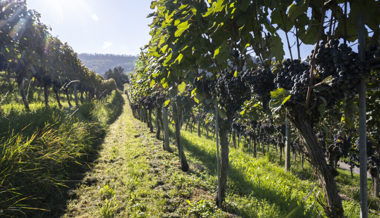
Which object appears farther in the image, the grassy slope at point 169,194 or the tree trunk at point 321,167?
the grassy slope at point 169,194

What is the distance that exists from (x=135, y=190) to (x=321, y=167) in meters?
4.61

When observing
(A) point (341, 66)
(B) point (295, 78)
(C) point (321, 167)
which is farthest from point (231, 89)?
(A) point (341, 66)

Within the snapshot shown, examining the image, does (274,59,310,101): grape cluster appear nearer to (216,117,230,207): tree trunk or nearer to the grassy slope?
(216,117,230,207): tree trunk

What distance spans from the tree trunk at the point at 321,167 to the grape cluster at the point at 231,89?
3.93 ft

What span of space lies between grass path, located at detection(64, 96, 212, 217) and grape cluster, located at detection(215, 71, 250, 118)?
2.73 metres

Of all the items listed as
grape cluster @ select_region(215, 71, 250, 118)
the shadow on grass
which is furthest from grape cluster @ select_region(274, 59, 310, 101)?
the shadow on grass

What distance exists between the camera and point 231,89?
8.71 ft

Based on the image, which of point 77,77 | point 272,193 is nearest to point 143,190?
point 272,193

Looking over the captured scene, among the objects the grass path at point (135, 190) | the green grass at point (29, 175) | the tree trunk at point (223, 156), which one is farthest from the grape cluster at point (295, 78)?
the green grass at point (29, 175)

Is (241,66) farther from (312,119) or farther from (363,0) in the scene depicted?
(363,0)

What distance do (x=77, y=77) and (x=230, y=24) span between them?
30.5m

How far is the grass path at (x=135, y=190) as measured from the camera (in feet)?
12.6

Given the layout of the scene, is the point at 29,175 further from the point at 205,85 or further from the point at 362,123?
the point at 362,123

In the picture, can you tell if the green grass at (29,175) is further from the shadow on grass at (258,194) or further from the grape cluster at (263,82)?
the shadow on grass at (258,194)
